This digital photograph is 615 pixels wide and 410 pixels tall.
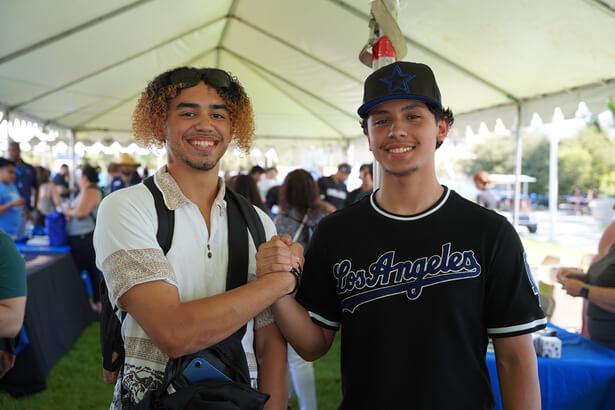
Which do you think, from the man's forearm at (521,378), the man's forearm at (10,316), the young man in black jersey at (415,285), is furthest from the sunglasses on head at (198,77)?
the man's forearm at (10,316)

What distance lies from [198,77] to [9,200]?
4897mm

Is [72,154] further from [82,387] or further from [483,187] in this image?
[483,187]

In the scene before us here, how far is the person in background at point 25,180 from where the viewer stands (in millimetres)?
6367

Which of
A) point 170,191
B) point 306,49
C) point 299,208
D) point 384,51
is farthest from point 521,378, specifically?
point 306,49

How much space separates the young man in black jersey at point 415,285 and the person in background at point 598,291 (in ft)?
5.39

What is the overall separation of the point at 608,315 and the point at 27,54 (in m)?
6.22

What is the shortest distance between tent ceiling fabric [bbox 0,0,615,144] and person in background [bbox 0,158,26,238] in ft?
4.10

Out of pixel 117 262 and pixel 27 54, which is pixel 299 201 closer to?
pixel 117 262

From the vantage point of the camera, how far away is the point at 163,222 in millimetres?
1283

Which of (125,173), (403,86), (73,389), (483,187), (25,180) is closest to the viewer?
(403,86)

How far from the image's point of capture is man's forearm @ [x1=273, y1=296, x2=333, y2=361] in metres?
1.41

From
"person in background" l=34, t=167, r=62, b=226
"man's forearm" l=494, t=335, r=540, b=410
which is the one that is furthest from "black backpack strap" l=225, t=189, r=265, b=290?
"person in background" l=34, t=167, r=62, b=226

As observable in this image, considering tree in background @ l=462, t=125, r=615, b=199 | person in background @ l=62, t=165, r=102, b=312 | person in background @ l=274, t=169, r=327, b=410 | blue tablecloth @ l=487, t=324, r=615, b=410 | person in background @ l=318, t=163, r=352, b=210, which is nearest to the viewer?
blue tablecloth @ l=487, t=324, r=615, b=410

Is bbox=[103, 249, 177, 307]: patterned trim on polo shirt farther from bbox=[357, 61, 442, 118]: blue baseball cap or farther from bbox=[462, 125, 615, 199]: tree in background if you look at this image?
bbox=[462, 125, 615, 199]: tree in background
